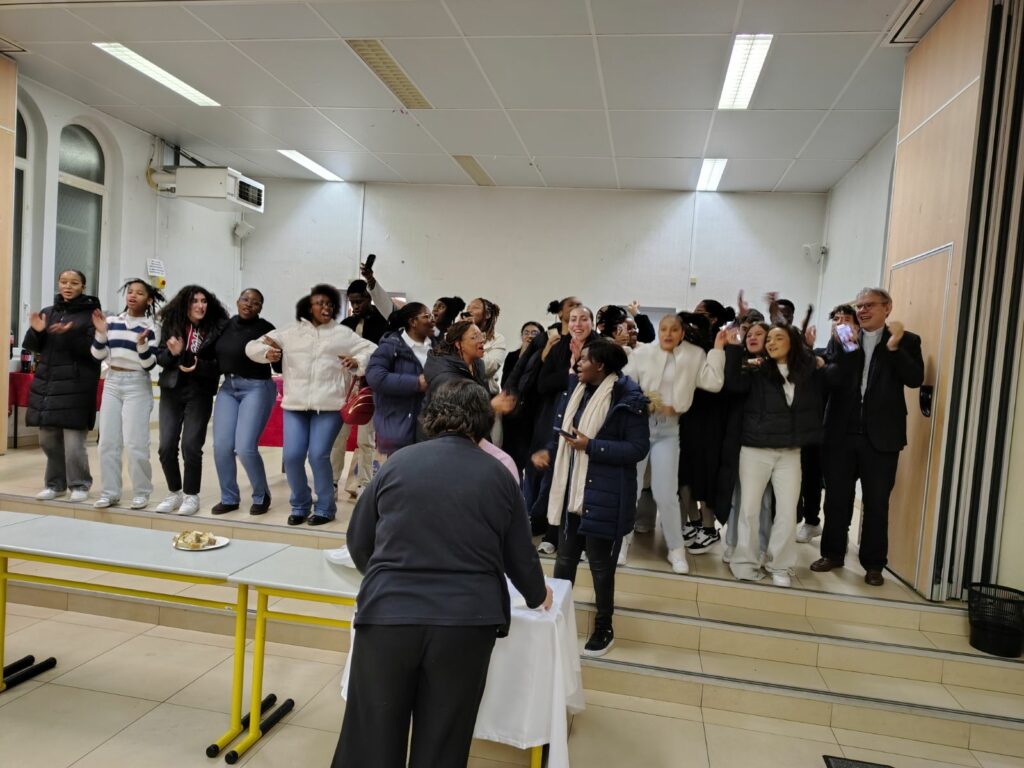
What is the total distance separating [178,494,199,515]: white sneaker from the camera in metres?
4.50

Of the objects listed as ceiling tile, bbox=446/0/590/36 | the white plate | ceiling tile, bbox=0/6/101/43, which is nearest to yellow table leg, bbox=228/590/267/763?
the white plate

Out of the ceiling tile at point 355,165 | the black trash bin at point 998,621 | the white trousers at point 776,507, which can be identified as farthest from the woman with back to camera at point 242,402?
the ceiling tile at point 355,165

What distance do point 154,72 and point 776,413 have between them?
590cm

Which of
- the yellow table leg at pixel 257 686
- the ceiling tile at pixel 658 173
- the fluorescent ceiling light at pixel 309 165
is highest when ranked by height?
the ceiling tile at pixel 658 173

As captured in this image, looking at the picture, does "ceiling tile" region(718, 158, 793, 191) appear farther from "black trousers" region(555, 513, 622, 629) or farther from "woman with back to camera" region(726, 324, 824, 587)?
"black trousers" region(555, 513, 622, 629)

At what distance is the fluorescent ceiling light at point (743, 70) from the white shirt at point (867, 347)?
7.24ft

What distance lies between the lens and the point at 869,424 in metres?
3.82

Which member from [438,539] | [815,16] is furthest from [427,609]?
[815,16]

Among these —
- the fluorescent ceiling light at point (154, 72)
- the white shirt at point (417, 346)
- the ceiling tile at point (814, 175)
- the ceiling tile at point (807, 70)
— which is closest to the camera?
the white shirt at point (417, 346)

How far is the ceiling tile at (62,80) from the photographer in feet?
19.8

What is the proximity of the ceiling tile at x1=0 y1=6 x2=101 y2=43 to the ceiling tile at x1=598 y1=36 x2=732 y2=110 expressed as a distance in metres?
3.91

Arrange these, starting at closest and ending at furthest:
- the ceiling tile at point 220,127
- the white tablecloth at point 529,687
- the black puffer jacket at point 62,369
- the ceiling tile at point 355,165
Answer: the white tablecloth at point 529,687 < the black puffer jacket at point 62,369 < the ceiling tile at point 220,127 < the ceiling tile at point 355,165

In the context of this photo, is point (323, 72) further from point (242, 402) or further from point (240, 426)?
point (240, 426)

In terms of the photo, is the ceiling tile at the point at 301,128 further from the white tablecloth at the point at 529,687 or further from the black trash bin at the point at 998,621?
the black trash bin at the point at 998,621
